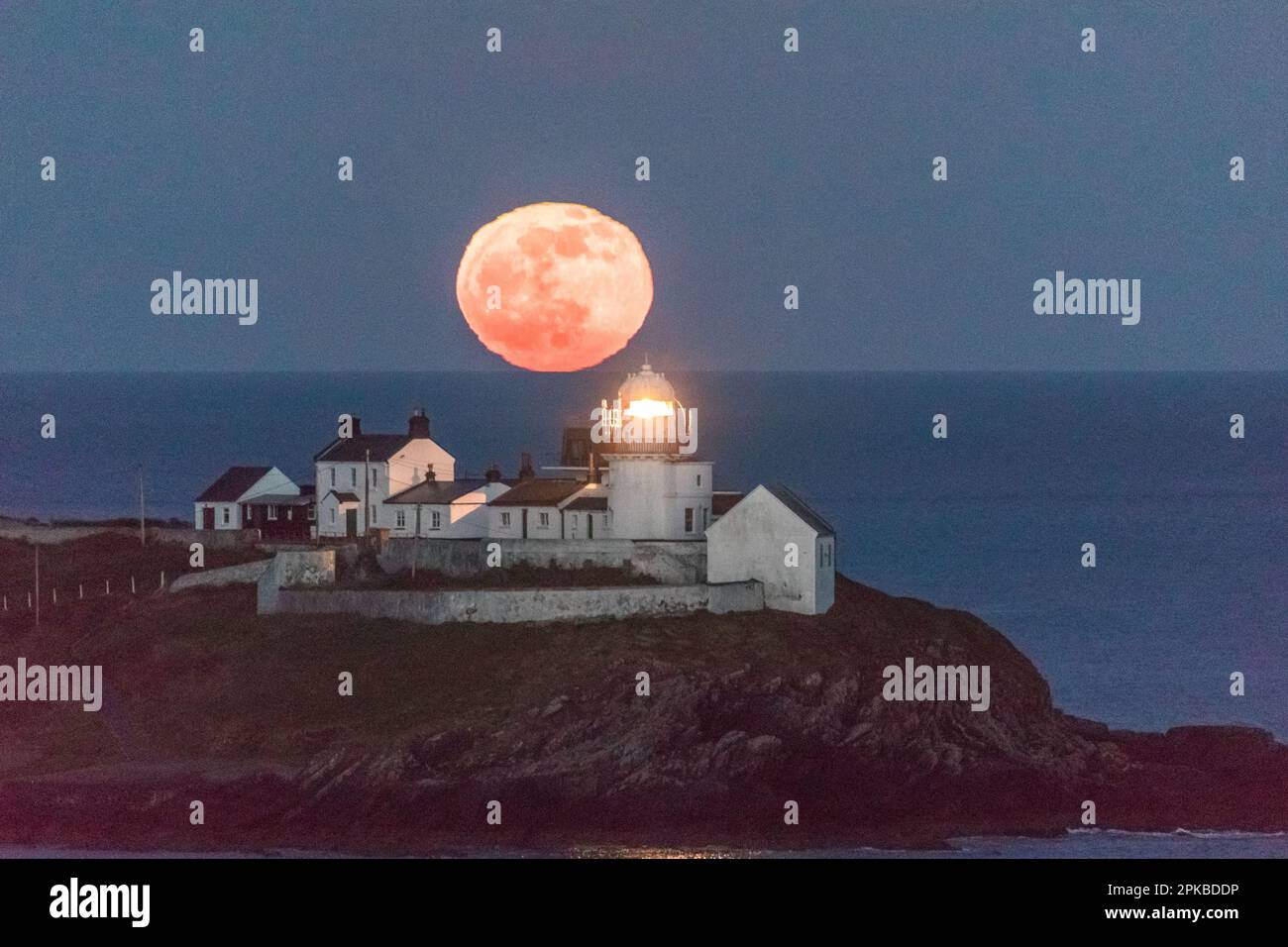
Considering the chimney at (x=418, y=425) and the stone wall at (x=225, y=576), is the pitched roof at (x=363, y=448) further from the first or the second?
the stone wall at (x=225, y=576)

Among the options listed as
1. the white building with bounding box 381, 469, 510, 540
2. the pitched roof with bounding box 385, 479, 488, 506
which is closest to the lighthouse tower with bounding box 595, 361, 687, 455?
the white building with bounding box 381, 469, 510, 540

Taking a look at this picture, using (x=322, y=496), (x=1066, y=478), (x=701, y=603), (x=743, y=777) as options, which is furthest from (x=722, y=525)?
(x=1066, y=478)

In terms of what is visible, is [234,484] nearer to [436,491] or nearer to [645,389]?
[436,491]

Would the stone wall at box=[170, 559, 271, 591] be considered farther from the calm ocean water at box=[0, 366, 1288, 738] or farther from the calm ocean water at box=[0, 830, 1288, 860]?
the calm ocean water at box=[0, 366, 1288, 738]

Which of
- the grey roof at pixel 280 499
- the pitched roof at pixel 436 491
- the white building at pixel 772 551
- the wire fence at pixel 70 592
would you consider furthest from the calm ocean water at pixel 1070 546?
the wire fence at pixel 70 592

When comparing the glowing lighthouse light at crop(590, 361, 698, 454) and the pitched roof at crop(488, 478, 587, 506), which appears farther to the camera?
the pitched roof at crop(488, 478, 587, 506)
